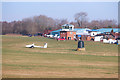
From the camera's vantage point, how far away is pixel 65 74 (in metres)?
14.0

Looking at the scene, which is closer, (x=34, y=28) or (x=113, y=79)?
(x=113, y=79)

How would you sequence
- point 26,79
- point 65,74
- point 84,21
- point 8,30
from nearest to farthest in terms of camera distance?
point 26,79, point 65,74, point 8,30, point 84,21

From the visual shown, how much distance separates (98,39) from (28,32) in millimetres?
64799

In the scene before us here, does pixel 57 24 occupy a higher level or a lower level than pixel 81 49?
higher

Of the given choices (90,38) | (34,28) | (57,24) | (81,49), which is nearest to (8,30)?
(34,28)

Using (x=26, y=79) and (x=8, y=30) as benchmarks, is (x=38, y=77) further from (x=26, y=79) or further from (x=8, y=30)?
(x=8, y=30)

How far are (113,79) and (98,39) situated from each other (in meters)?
67.3

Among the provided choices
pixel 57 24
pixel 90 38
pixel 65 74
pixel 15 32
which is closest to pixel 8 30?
pixel 15 32

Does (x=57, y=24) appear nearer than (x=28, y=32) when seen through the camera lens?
No

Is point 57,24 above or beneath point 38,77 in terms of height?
above

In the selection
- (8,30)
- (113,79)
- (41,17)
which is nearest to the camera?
(113,79)

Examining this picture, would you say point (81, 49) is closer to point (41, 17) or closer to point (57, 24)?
point (41, 17)

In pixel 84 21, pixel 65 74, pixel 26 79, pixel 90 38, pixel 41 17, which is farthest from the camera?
pixel 84 21

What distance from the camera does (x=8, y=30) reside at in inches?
5094
